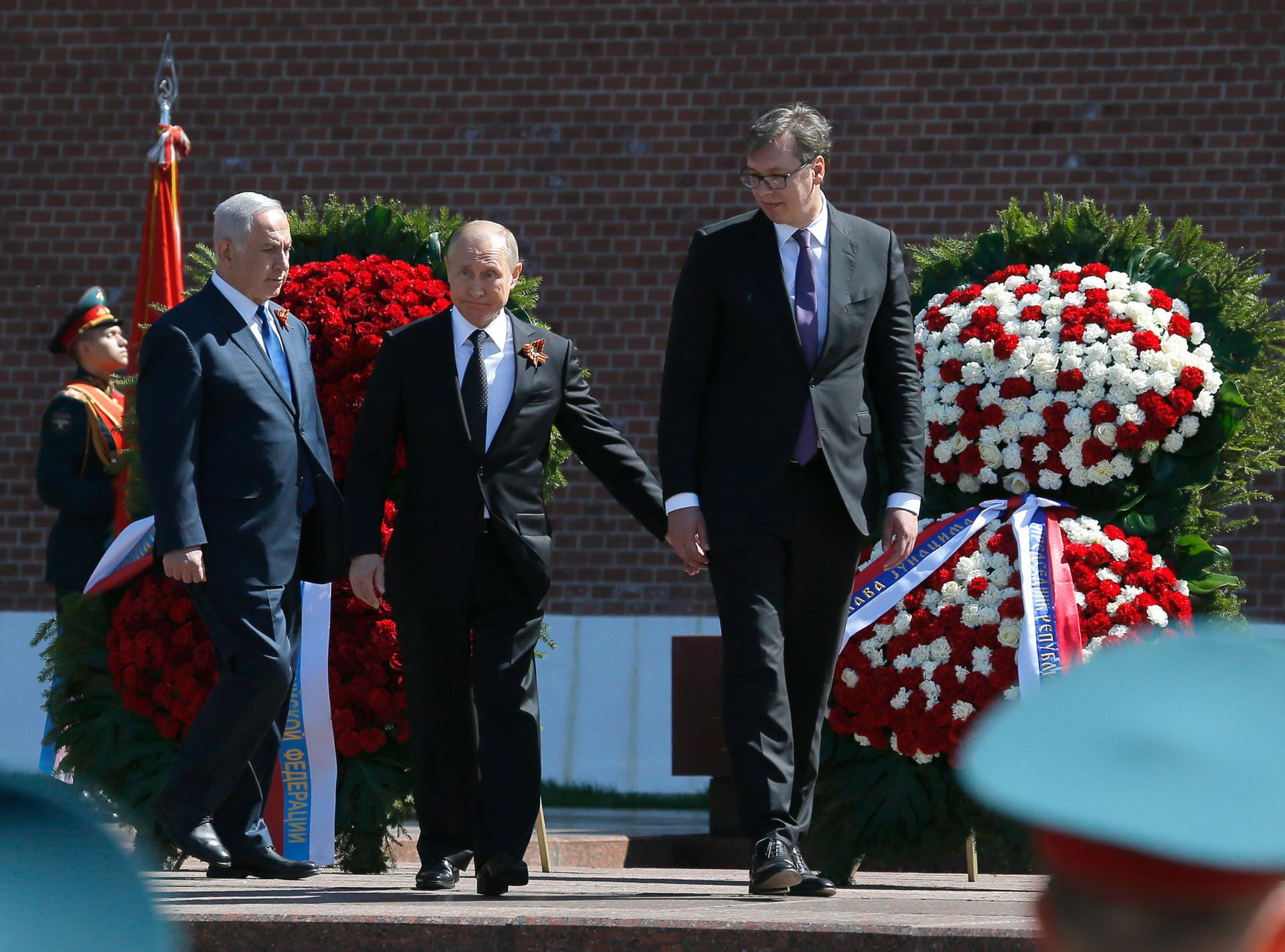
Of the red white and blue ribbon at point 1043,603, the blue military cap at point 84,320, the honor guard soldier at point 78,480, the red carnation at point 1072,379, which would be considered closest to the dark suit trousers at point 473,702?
the red white and blue ribbon at point 1043,603

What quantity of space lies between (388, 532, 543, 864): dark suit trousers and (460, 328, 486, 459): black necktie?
249 mm

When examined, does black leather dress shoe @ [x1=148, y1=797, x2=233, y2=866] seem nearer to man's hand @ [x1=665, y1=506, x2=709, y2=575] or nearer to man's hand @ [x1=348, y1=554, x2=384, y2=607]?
man's hand @ [x1=348, y1=554, x2=384, y2=607]

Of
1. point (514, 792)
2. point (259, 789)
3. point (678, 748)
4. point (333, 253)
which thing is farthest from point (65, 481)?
point (514, 792)

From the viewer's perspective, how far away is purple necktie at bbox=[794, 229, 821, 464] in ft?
14.0

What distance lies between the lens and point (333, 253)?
5820 millimetres

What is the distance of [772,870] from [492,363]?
1.46 metres

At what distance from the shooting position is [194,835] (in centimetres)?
445

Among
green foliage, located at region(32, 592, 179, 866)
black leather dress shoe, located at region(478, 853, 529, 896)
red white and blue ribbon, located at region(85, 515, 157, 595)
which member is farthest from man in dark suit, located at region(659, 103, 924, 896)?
green foliage, located at region(32, 592, 179, 866)

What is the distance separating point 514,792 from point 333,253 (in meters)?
2.24

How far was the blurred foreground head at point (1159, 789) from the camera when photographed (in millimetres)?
678

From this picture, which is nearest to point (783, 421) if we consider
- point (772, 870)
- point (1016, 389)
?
point (772, 870)

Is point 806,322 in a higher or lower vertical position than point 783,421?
higher

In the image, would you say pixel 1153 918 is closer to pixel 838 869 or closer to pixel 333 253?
pixel 838 869

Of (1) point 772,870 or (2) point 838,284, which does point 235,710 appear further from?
(2) point 838,284
